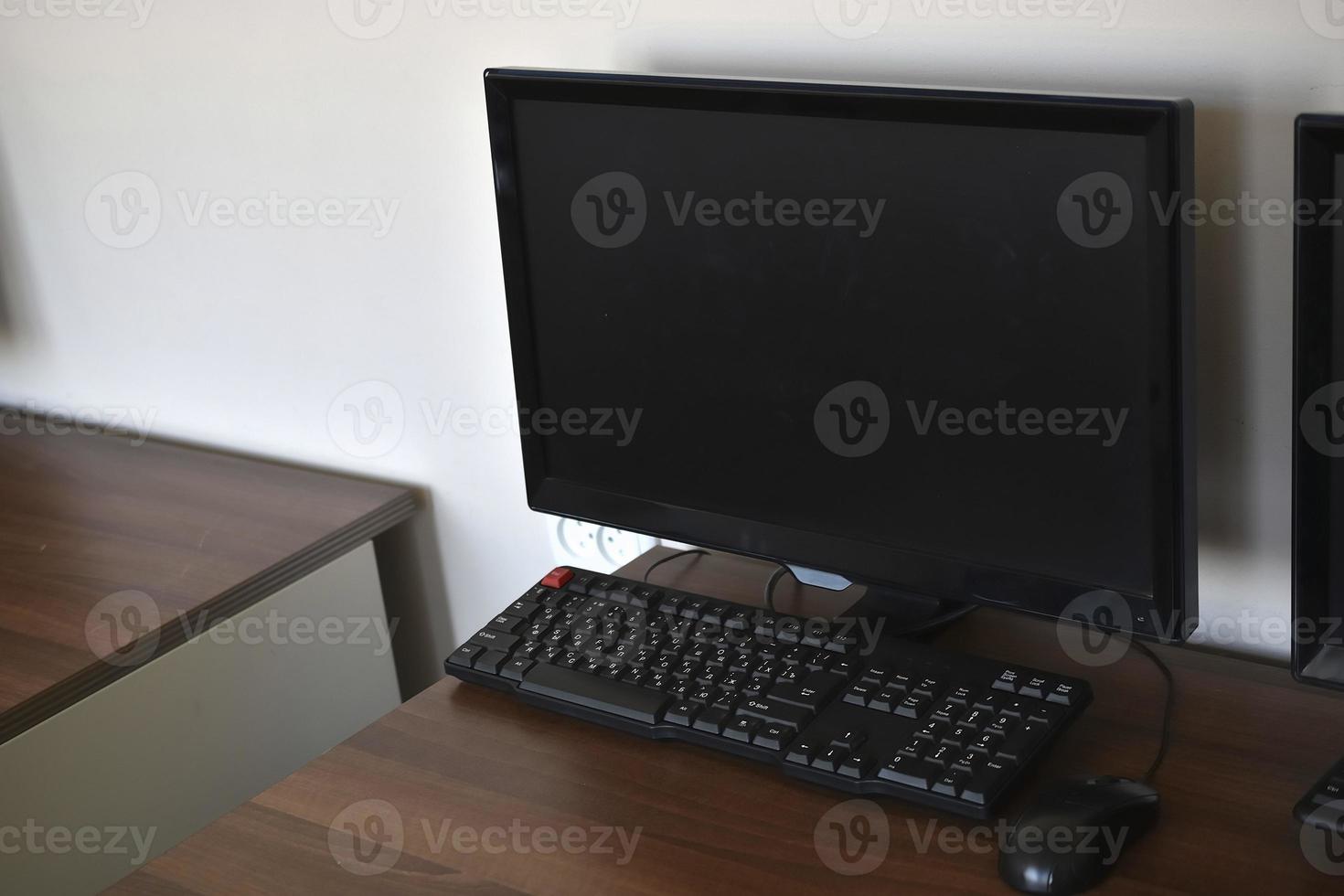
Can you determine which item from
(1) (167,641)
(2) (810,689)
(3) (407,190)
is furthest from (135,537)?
(2) (810,689)

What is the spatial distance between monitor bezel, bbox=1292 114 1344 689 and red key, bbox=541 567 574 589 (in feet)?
1.84

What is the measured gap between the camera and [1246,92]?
0.92 m

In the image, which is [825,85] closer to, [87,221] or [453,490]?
[453,490]

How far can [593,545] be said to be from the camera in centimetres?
137

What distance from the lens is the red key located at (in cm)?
115

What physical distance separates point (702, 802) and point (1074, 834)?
0.24m

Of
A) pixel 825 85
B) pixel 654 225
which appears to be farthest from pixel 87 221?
pixel 825 85

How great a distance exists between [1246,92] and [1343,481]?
10.8 inches

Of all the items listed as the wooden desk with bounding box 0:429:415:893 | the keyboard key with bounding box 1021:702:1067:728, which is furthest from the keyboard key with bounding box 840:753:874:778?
the wooden desk with bounding box 0:429:415:893

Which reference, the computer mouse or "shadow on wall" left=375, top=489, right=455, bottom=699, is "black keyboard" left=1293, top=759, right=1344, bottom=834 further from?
"shadow on wall" left=375, top=489, right=455, bottom=699

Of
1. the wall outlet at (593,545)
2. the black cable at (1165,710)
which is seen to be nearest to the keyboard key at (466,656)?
the wall outlet at (593,545)

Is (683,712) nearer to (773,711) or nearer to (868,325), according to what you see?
(773,711)

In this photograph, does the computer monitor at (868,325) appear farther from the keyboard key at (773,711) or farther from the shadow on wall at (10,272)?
the shadow on wall at (10,272)

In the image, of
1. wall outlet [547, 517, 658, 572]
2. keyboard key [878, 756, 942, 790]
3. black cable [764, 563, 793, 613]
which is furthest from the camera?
wall outlet [547, 517, 658, 572]
